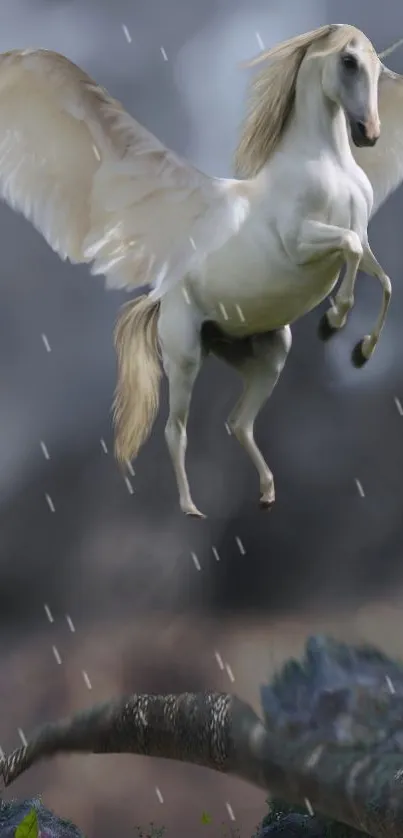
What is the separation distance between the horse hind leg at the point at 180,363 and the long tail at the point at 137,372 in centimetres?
4

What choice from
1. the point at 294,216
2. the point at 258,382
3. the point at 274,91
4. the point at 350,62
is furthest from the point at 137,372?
the point at 350,62

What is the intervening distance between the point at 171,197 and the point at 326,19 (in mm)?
789

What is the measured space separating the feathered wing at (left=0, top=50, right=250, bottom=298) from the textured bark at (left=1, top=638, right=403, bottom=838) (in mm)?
978

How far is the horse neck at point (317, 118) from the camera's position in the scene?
2.12 meters

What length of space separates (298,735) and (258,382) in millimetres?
822

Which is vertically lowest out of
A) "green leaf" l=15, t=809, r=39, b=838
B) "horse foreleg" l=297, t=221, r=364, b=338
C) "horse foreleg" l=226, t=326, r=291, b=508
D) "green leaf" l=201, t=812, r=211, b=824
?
"green leaf" l=201, t=812, r=211, b=824

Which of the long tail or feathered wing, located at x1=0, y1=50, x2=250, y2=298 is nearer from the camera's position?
feathered wing, located at x1=0, y1=50, x2=250, y2=298

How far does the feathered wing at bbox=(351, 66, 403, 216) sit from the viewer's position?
2.32 meters

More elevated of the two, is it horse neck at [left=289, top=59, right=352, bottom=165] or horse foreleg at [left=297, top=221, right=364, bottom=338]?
horse neck at [left=289, top=59, right=352, bottom=165]

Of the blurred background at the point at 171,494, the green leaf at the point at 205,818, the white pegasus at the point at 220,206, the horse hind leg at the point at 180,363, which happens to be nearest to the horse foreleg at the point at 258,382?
the white pegasus at the point at 220,206

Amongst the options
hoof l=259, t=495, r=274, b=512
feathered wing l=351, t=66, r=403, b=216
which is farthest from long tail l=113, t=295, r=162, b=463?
feathered wing l=351, t=66, r=403, b=216

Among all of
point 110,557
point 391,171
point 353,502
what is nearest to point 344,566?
point 353,502

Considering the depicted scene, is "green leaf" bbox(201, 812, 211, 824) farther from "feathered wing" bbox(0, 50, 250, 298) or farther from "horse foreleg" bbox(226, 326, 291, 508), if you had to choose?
"feathered wing" bbox(0, 50, 250, 298)

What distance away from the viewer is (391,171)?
240 cm
